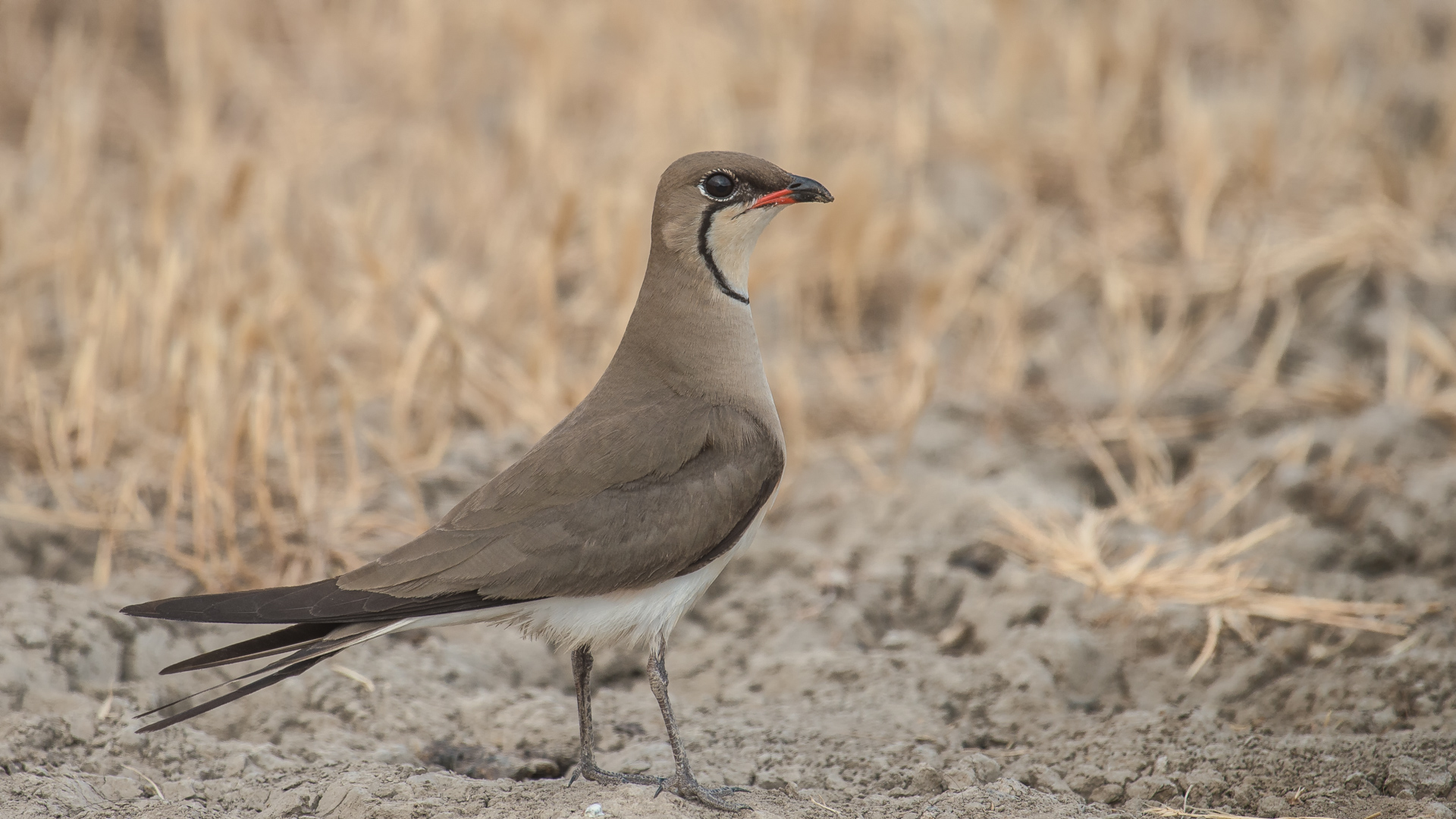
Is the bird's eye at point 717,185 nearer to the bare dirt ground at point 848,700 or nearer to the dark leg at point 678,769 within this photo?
the dark leg at point 678,769

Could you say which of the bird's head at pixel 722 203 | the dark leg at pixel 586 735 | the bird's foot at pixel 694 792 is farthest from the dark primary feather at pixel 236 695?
the bird's head at pixel 722 203

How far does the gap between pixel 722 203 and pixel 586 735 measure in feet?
4.09

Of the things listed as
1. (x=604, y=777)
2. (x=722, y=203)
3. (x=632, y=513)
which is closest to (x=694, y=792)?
(x=604, y=777)

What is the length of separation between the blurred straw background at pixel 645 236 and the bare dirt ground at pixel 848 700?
203 millimetres

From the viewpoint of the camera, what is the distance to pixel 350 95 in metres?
7.44

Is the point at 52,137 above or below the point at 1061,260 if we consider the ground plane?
above

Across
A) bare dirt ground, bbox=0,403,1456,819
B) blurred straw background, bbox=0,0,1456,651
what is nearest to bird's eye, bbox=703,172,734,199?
bare dirt ground, bbox=0,403,1456,819

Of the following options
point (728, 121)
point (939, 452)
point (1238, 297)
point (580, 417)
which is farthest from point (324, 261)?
point (1238, 297)

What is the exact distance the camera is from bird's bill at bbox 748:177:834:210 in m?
3.31

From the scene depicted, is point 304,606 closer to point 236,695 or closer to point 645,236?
point 236,695

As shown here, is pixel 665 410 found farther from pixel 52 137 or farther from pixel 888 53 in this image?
pixel 888 53

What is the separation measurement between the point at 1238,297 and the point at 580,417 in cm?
349

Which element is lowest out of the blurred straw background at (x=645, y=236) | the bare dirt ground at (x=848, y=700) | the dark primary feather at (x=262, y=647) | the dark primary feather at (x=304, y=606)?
the bare dirt ground at (x=848, y=700)

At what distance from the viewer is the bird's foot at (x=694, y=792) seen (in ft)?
9.32
